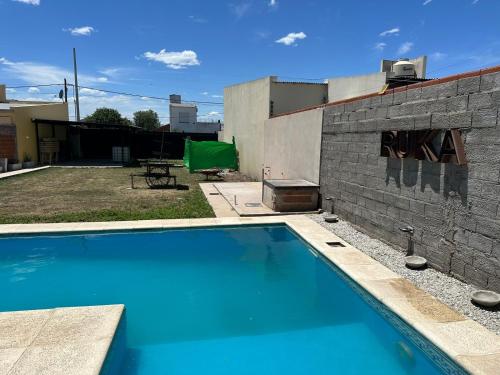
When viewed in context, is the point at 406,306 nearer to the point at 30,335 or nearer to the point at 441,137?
the point at 441,137

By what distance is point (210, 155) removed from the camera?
20.3m

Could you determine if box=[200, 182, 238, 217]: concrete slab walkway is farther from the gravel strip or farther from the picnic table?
the gravel strip

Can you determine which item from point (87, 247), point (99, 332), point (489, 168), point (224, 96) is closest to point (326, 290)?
point (489, 168)

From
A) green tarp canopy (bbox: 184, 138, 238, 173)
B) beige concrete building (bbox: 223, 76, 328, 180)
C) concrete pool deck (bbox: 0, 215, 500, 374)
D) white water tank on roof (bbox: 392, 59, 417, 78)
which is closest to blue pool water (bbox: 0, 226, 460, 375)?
concrete pool deck (bbox: 0, 215, 500, 374)

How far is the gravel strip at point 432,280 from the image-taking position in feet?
14.1

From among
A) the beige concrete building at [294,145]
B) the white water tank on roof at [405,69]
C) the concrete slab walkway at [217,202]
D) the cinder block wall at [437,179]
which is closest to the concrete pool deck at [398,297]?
the cinder block wall at [437,179]

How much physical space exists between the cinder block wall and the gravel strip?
0.18 m

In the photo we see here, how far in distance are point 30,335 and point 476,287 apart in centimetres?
545

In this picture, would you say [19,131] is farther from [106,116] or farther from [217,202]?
[106,116]

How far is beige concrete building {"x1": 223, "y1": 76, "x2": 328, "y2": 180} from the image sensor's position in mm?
16469

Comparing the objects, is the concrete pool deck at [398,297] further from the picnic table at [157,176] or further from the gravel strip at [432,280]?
the picnic table at [157,176]

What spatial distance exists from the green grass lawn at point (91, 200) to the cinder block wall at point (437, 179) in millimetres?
4187

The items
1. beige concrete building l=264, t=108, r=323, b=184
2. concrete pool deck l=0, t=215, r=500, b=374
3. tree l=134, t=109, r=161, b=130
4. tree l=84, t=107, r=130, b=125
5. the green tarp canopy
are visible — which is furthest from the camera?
tree l=134, t=109, r=161, b=130

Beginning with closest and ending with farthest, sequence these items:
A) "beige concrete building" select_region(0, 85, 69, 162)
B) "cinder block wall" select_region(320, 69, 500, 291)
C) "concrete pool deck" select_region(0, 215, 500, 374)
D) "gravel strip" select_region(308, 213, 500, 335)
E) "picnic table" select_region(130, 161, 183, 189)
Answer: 1. "concrete pool deck" select_region(0, 215, 500, 374)
2. "gravel strip" select_region(308, 213, 500, 335)
3. "cinder block wall" select_region(320, 69, 500, 291)
4. "picnic table" select_region(130, 161, 183, 189)
5. "beige concrete building" select_region(0, 85, 69, 162)
